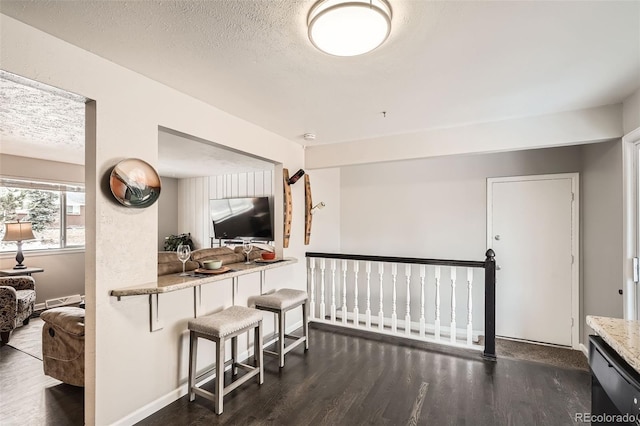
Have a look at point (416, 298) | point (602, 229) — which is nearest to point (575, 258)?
point (602, 229)

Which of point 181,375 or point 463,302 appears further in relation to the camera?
point 463,302

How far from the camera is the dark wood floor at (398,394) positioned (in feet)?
6.80

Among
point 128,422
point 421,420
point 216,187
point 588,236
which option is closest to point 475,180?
point 588,236

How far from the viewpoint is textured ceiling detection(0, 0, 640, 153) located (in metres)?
1.41

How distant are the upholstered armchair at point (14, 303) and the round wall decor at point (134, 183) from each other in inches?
112

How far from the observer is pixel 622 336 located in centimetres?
114

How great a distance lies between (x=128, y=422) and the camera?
197 cm

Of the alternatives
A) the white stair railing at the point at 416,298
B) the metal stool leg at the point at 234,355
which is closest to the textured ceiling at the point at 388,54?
the white stair railing at the point at 416,298

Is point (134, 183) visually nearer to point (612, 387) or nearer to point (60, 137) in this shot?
point (60, 137)

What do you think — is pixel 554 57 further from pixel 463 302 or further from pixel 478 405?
pixel 463 302

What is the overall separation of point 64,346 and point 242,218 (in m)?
3.34

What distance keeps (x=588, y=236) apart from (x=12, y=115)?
5683mm

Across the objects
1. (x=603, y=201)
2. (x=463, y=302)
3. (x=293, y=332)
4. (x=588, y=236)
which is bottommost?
(x=293, y=332)

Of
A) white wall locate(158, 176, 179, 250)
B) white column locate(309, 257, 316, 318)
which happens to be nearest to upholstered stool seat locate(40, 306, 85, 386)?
white column locate(309, 257, 316, 318)
